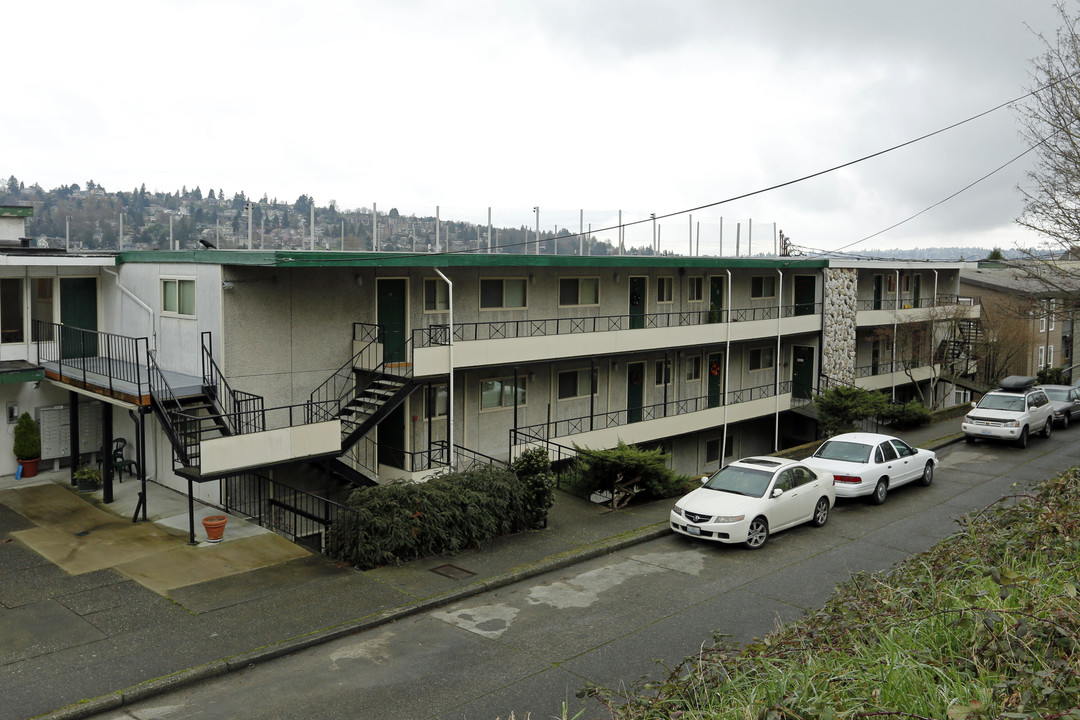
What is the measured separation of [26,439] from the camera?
19.0 m

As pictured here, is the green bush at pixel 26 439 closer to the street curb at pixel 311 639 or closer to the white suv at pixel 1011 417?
the street curb at pixel 311 639

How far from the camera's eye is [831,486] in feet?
59.3

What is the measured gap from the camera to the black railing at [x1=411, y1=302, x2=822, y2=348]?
21.0 metres

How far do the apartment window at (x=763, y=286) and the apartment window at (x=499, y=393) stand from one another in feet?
40.5

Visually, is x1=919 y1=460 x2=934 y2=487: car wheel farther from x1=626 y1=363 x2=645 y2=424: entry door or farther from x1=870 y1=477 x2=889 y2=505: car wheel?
x1=626 y1=363 x2=645 y2=424: entry door

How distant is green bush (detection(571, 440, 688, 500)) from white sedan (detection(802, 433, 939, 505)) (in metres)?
3.40

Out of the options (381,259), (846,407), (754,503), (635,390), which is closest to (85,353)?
(381,259)

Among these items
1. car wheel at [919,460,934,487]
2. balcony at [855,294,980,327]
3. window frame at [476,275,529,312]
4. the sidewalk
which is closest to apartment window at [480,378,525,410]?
window frame at [476,275,529,312]

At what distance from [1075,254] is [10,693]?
2004 cm

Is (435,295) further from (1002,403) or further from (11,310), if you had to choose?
(1002,403)

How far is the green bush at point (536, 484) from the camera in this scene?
1670cm

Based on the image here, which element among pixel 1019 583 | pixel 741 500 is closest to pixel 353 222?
pixel 741 500

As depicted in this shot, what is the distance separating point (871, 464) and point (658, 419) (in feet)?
26.9

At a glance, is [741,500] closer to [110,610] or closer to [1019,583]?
[1019,583]
